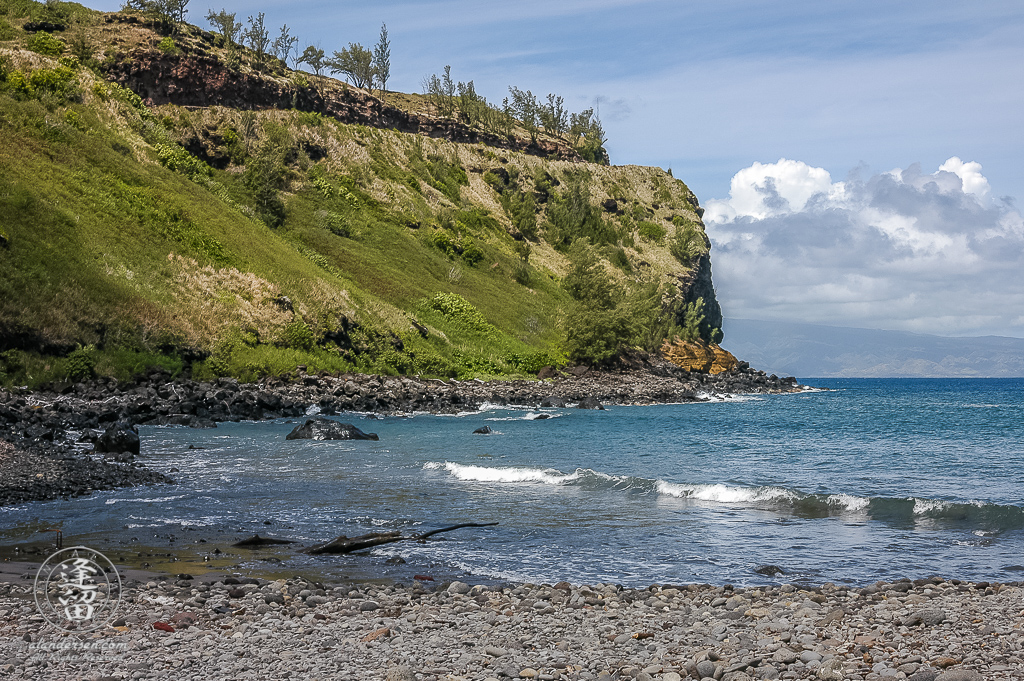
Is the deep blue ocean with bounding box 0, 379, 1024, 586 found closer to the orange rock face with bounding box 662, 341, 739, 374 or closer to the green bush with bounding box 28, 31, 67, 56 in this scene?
the orange rock face with bounding box 662, 341, 739, 374

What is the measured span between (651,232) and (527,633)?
116m

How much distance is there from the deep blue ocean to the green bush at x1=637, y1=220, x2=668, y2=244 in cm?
8973

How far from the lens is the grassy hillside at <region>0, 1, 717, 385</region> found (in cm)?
4206

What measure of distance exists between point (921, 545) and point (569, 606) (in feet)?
25.3

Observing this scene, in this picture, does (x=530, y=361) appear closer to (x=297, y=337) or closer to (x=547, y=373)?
(x=547, y=373)

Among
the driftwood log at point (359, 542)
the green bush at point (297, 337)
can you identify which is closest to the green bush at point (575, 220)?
the green bush at point (297, 337)

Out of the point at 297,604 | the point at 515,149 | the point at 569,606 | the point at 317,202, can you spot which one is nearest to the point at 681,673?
the point at 569,606

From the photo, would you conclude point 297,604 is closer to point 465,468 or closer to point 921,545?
point 921,545

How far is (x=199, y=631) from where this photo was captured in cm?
→ 747

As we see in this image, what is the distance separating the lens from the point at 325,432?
30.0 m

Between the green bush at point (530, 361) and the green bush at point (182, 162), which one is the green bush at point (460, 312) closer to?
the green bush at point (530, 361)

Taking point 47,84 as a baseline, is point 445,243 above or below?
below

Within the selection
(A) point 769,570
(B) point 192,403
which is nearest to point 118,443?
(B) point 192,403

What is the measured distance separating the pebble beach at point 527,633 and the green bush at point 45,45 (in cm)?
8394
